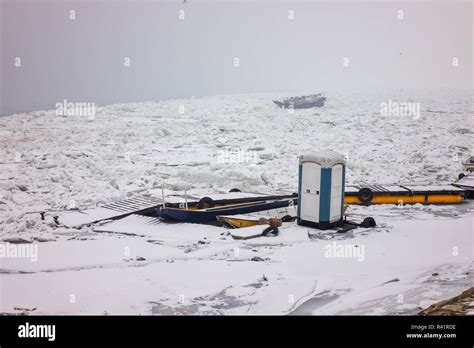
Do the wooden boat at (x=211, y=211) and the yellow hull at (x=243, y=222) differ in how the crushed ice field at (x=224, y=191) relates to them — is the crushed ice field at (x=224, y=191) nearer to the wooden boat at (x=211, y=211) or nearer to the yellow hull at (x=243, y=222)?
the wooden boat at (x=211, y=211)

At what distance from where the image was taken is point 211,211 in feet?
26.5

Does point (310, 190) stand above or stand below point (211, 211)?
above

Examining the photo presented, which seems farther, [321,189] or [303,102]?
[303,102]

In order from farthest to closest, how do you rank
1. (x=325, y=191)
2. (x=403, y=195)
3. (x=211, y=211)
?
(x=403, y=195) < (x=211, y=211) < (x=325, y=191)

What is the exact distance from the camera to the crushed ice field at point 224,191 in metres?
5.06

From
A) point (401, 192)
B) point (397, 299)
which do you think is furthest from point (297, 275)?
point (401, 192)

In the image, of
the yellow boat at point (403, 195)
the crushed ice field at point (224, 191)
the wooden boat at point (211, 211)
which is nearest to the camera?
the crushed ice field at point (224, 191)

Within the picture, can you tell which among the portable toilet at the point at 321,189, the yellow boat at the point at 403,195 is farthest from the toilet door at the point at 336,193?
the yellow boat at the point at 403,195

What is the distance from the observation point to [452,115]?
12.8 metres

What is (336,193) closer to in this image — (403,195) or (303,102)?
(403,195)

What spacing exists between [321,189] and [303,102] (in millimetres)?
7373

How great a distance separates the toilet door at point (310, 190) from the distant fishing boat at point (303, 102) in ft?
22.7

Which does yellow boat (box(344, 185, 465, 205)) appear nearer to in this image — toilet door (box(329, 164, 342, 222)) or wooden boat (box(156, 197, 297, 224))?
wooden boat (box(156, 197, 297, 224))

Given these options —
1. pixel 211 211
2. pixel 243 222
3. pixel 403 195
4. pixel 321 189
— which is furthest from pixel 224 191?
pixel 403 195
